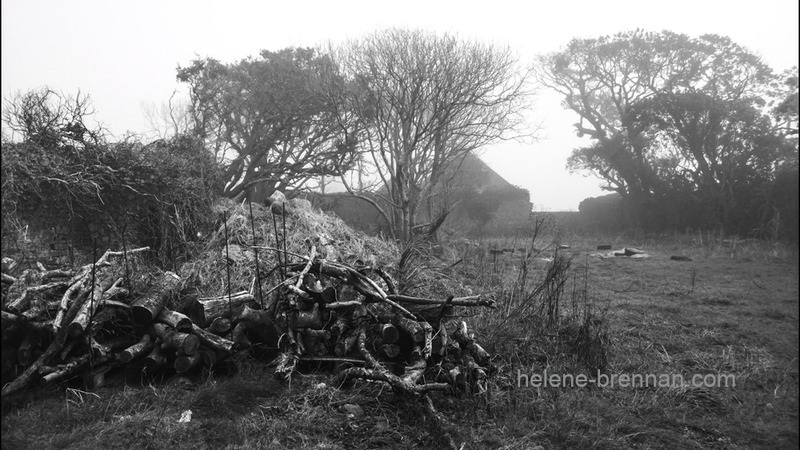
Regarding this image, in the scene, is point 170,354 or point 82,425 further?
point 170,354

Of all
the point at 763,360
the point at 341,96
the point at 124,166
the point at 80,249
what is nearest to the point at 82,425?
the point at 80,249

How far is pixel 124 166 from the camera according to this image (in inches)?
254

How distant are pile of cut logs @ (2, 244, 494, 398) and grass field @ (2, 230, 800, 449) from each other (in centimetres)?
18

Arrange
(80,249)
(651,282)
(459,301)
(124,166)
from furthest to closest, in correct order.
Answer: (651,282) < (124,166) < (80,249) < (459,301)

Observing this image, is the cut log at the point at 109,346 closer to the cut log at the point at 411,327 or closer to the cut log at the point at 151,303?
the cut log at the point at 151,303

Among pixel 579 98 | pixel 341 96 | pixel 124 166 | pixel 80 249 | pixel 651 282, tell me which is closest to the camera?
pixel 80 249

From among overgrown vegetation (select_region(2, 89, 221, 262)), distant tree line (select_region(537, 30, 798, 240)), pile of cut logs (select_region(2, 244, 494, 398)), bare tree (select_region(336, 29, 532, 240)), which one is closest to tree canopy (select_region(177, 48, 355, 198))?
bare tree (select_region(336, 29, 532, 240))

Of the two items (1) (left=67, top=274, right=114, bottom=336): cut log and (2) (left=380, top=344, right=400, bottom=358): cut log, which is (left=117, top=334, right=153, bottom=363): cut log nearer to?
(1) (left=67, top=274, right=114, bottom=336): cut log

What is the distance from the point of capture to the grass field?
2615 mm

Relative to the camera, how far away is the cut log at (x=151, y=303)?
12.1 ft

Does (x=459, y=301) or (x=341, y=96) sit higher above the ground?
→ (x=341, y=96)

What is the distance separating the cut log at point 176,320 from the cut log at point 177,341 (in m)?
0.05

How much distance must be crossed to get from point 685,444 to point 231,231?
21.7ft

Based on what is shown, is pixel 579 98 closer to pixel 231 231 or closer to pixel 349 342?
pixel 231 231
